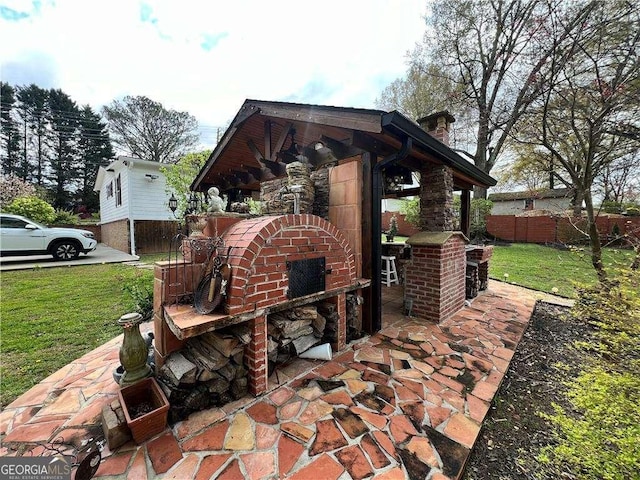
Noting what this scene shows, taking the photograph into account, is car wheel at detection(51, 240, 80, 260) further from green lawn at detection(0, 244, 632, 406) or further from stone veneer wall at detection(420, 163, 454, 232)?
stone veneer wall at detection(420, 163, 454, 232)

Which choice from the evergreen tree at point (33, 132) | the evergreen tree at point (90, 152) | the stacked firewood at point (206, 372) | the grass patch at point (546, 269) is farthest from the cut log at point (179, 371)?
the evergreen tree at point (33, 132)

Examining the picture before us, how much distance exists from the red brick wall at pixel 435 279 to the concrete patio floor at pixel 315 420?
0.87 m

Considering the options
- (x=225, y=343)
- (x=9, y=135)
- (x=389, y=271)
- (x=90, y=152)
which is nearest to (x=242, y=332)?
(x=225, y=343)

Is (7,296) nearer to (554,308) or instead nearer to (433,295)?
(433,295)

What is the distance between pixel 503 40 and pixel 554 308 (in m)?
11.4

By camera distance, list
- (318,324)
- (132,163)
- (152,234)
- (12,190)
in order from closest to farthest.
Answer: (318,324)
(132,163)
(152,234)
(12,190)

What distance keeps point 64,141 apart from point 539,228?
117 feet

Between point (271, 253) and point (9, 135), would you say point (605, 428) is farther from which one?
point (9, 135)

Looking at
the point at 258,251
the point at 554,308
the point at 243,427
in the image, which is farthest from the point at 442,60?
the point at 243,427

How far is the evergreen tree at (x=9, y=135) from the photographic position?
19.1 m

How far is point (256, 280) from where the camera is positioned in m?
2.22

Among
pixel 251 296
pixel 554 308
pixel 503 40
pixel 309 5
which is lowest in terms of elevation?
pixel 554 308

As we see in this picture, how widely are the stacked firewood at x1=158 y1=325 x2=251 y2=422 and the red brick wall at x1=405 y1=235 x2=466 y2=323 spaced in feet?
9.59

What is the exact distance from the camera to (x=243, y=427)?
6.28ft
